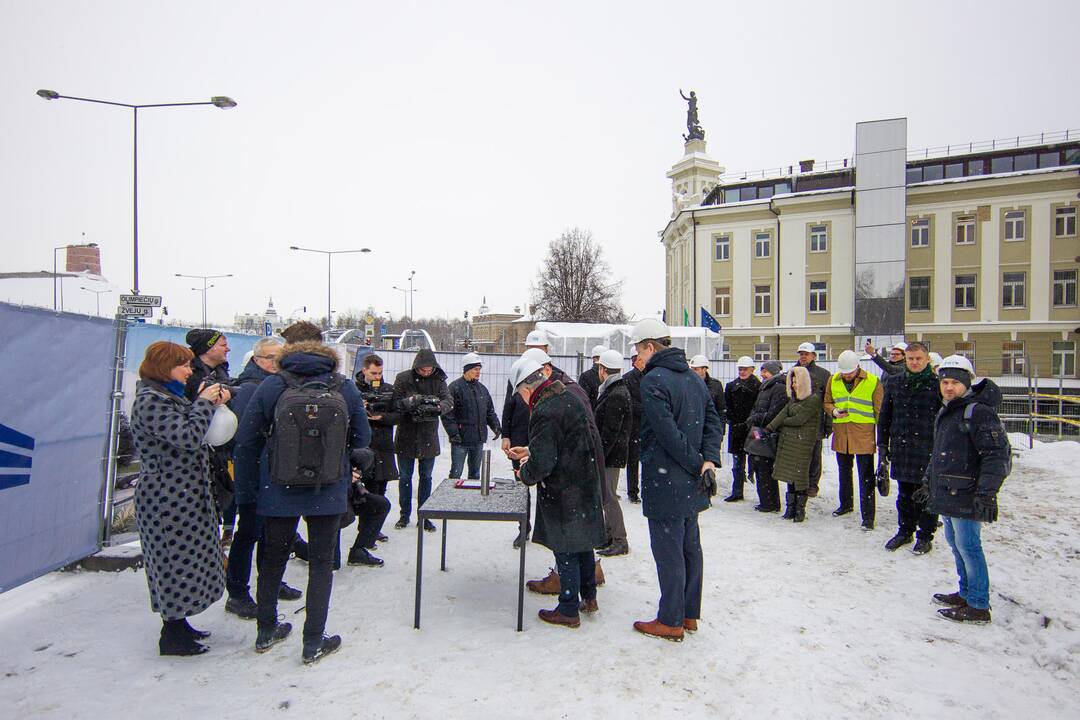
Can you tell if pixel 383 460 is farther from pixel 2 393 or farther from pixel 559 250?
pixel 559 250

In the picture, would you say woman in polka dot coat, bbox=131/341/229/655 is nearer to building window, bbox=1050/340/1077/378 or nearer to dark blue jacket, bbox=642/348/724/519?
dark blue jacket, bbox=642/348/724/519

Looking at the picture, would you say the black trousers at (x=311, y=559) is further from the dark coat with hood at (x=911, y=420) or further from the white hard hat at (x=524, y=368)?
the dark coat with hood at (x=911, y=420)

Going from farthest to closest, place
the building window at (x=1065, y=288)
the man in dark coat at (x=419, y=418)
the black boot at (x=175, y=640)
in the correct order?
1. the building window at (x=1065, y=288)
2. the man in dark coat at (x=419, y=418)
3. the black boot at (x=175, y=640)

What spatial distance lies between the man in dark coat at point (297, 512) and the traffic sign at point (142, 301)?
690cm

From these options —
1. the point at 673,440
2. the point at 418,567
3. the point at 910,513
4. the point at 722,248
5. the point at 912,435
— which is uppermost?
the point at 722,248

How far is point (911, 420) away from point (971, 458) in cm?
163

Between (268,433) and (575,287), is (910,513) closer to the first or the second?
(268,433)

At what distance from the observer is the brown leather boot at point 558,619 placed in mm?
4215

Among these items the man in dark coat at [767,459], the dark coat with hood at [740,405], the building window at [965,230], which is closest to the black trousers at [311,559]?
the man in dark coat at [767,459]

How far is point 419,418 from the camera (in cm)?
628

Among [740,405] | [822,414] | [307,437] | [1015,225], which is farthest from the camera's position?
[1015,225]

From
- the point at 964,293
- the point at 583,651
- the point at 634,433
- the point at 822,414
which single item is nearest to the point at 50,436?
the point at 583,651

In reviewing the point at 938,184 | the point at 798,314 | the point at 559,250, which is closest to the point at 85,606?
the point at 798,314

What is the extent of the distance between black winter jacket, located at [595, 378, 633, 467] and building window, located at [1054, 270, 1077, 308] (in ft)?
123
